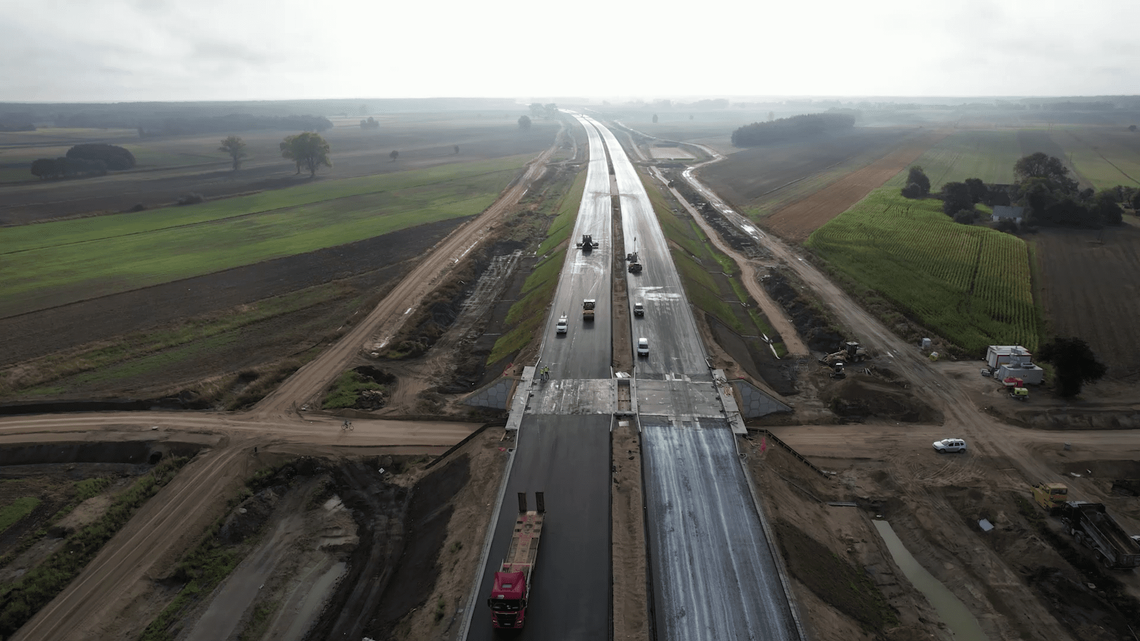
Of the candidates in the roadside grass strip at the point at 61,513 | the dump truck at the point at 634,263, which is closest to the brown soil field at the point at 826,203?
the dump truck at the point at 634,263

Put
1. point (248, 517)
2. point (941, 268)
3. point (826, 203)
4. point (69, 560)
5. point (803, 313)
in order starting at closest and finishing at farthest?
point (69, 560), point (248, 517), point (803, 313), point (941, 268), point (826, 203)

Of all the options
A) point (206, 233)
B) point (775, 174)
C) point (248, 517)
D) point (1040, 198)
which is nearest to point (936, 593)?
point (248, 517)

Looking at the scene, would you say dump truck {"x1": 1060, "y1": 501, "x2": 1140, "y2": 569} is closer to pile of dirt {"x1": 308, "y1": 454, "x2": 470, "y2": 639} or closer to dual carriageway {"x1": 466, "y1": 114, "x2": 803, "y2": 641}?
dual carriageway {"x1": 466, "y1": 114, "x2": 803, "y2": 641}

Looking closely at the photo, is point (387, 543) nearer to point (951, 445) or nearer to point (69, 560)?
point (69, 560)

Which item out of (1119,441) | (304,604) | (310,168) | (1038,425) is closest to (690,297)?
(1038,425)

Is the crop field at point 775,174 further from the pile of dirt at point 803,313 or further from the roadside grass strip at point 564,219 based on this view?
the pile of dirt at point 803,313
